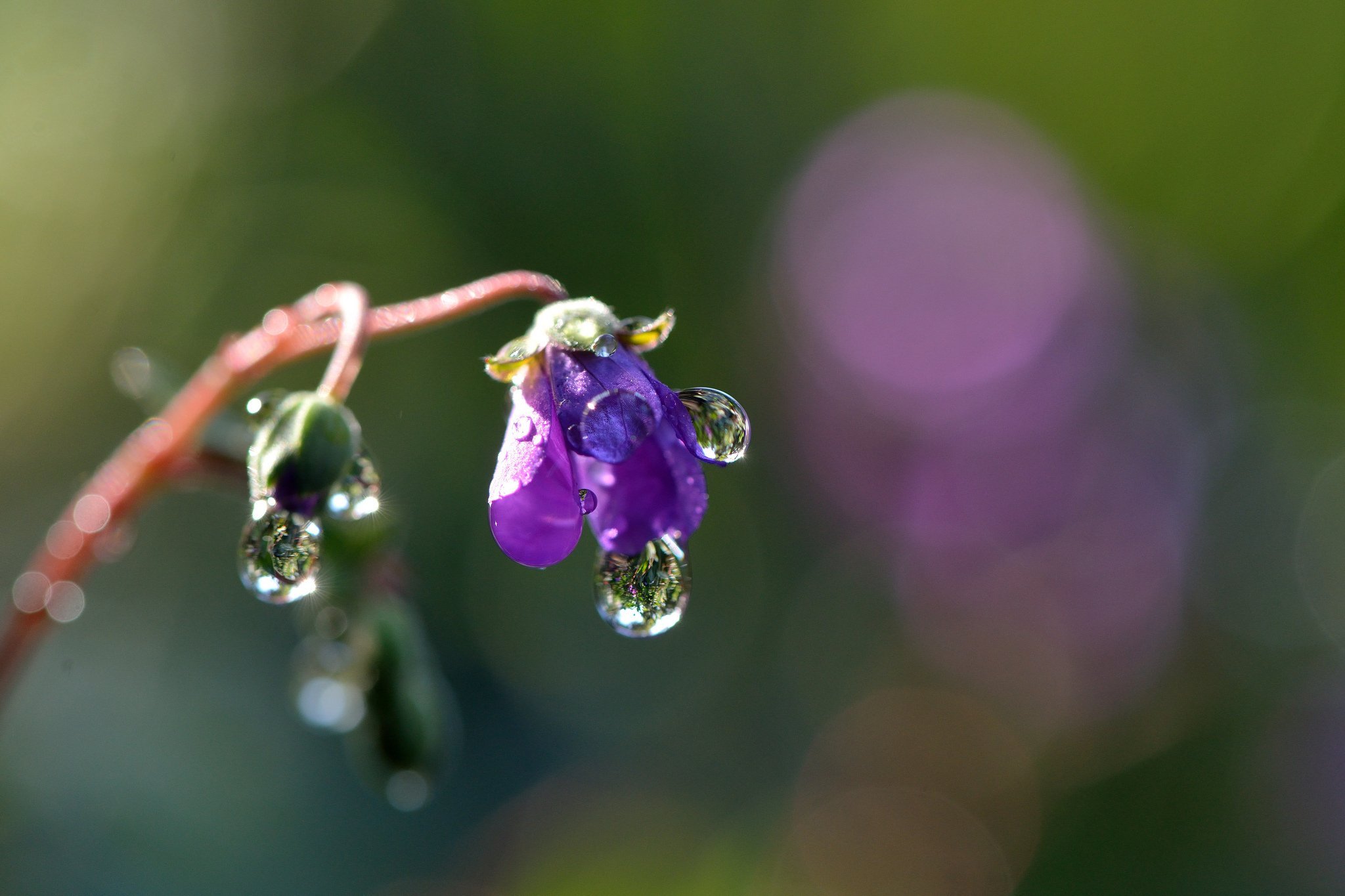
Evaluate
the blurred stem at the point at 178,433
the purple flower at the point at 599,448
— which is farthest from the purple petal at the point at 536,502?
the blurred stem at the point at 178,433

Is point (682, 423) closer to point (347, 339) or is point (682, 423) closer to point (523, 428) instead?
point (523, 428)

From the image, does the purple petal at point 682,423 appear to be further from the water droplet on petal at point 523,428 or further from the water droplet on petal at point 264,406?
the water droplet on petal at point 264,406

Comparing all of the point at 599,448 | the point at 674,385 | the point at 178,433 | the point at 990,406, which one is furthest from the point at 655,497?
the point at 990,406

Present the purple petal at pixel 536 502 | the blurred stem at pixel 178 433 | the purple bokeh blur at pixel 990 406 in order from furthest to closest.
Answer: the purple bokeh blur at pixel 990 406 → the blurred stem at pixel 178 433 → the purple petal at pixel 536 502

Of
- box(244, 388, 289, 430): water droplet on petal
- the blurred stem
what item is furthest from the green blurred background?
box(244, 388, 289, 430): water droplet on petal

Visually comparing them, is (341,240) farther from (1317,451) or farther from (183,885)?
(1317,451)

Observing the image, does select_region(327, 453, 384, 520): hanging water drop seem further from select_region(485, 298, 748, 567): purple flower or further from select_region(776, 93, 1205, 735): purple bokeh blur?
select_region(776, 93, 1205, 735): purple bokeh blur
